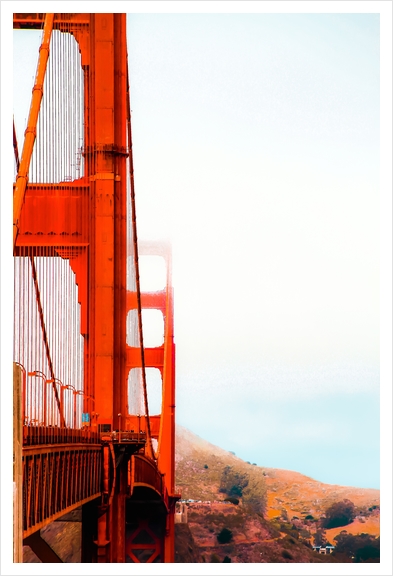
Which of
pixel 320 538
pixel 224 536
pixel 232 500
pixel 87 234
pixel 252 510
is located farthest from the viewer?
pixel 232 500

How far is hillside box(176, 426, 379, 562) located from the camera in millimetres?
28062

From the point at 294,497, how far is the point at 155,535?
12316 millimetres

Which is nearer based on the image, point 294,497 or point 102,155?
point 102,155

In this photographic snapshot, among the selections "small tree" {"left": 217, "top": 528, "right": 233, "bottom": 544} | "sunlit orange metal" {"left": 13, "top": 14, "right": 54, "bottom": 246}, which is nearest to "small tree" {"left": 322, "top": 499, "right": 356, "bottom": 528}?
"small tree" {"left": 217, "top": 528, "right": 233, "bottom": 544}

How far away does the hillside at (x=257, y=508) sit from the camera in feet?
92.1

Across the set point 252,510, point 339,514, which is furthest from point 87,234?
point 252,510

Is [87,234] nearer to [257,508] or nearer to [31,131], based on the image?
[31,131]

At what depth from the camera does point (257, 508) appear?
34.6 m

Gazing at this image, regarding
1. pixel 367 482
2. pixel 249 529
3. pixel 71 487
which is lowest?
pixel 249 529

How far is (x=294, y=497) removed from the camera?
112 feet

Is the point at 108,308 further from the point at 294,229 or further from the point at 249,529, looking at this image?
the point at 249,529

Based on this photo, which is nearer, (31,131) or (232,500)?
(31,131)

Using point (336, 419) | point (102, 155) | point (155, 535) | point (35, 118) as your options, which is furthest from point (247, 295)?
point (35, 118)

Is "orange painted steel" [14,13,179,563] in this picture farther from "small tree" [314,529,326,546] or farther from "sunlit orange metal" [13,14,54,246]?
"small tree" [314,529,326,546]
